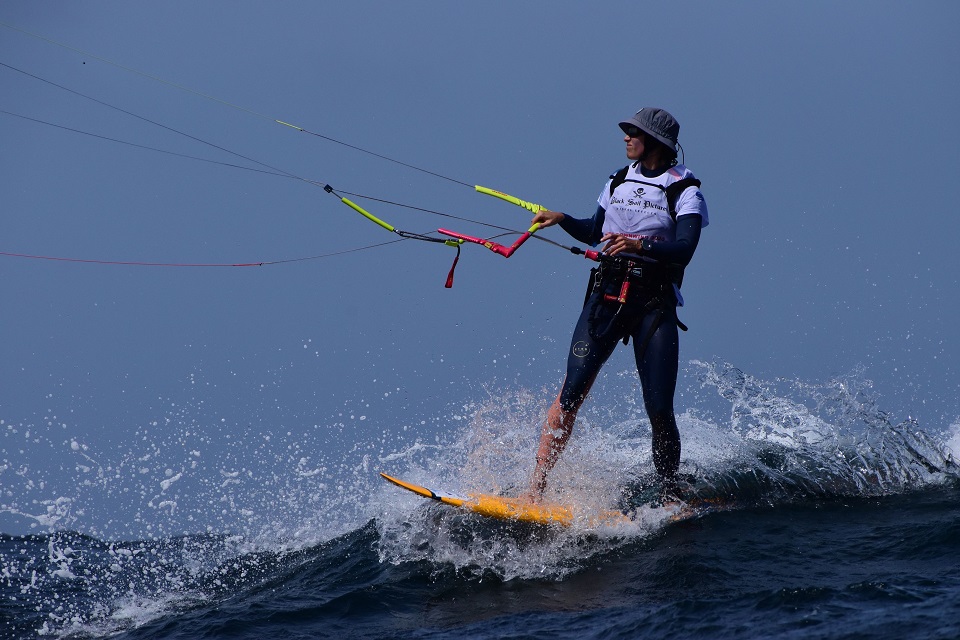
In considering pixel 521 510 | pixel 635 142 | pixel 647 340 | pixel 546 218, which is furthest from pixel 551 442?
pixel 635 142

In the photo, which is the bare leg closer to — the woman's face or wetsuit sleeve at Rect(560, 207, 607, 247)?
wetsuit sleeve at Rect(560, 207, 607, 247)

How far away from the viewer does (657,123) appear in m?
4.79

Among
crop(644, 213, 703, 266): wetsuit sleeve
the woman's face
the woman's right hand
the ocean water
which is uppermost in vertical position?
the woman's face

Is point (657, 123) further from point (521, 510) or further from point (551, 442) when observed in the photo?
point (521, 510)

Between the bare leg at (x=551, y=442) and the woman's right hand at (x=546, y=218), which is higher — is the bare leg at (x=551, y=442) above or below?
below

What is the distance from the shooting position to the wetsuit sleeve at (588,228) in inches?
199

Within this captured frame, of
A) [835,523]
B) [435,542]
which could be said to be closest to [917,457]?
[835,523]

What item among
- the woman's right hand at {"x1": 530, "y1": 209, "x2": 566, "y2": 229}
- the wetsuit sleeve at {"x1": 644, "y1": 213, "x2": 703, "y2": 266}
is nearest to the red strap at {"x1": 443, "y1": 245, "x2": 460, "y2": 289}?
the woman's right hand at {"x1": 530, "y1": 209, "x2": 566, "y2": 229}

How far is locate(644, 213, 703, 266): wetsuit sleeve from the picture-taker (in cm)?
455

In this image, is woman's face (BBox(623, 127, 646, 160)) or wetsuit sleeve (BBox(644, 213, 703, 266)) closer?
wetsuit sleeve (BBox(644, 213, 703, 266))

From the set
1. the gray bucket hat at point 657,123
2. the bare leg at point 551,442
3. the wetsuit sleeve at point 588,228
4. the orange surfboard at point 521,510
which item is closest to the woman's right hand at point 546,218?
the wetsuit sleeve at point 588,228

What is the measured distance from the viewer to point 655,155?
191 inches

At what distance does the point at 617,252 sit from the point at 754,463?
2.08 m

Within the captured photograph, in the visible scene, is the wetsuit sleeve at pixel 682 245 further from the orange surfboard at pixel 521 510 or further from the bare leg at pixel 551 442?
the orange surfboard at pixel 521 510
